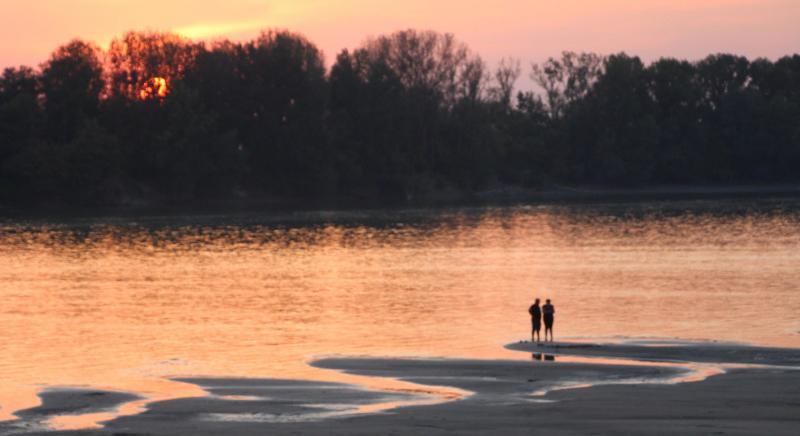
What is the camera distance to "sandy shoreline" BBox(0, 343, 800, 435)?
93.2 ft

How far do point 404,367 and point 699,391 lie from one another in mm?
10389

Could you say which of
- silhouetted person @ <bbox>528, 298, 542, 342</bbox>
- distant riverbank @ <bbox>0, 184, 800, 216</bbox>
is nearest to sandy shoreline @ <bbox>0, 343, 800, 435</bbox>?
silhouetted person @ <bbox>528, 298, 542, 342</bbox>

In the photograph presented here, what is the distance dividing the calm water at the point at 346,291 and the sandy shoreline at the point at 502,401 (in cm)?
204

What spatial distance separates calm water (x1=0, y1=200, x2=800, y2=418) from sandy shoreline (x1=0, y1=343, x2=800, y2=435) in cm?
204

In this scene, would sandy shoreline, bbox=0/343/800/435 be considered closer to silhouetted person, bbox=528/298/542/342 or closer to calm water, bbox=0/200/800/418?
calm water, bbox=0/200/800/418

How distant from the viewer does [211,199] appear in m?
183

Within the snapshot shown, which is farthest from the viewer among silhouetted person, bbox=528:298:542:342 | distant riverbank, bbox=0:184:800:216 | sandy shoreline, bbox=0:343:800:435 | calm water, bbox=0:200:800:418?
distant riverbank, bbox=0:184:800:216

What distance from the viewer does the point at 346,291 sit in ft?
223

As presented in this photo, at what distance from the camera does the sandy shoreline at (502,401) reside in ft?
93.2

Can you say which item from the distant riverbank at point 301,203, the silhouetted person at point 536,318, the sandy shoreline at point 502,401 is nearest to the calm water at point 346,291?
the silhouetted person at point 536,318

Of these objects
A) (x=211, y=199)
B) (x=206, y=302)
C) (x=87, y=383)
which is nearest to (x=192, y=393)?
(x=87, y=383)

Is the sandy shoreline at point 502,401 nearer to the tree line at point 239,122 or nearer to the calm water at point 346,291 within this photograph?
the calm water at point 346,291

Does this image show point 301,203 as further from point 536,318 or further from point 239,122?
point 536,318

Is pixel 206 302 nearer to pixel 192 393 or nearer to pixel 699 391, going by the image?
pixel 192 393
